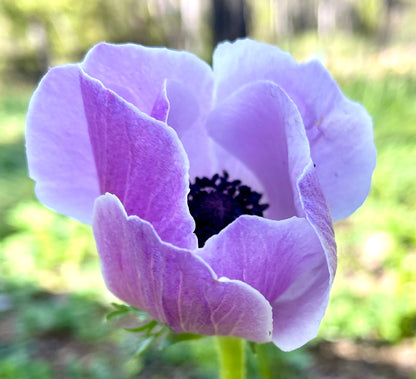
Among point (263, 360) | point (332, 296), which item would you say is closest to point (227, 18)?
point (332, 296)

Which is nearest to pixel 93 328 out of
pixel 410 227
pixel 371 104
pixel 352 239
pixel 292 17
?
pixel 352 239

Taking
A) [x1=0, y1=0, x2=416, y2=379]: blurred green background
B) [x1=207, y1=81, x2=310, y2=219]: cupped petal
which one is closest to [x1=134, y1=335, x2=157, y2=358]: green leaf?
[x1=207, y1=81, x2=310, y2=219]: cupped petal

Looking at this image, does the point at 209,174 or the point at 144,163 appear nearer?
the point at 144,163

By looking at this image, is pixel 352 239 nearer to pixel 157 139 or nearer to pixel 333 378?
pixel 333 378

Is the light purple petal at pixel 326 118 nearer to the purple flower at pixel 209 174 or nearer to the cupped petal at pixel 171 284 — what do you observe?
the purple flower at pixel 209 174

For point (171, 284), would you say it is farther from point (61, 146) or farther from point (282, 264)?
point (61, 146)

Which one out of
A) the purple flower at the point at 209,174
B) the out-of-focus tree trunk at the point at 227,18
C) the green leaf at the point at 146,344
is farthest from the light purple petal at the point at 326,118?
the out-of-focus tree trunk at the point at 227,18

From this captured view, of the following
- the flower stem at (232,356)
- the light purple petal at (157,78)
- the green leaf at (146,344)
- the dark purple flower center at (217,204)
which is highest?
the light purple petal at (157,78)

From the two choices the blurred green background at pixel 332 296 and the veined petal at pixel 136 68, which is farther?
the blurred green background at pixel 332 296
